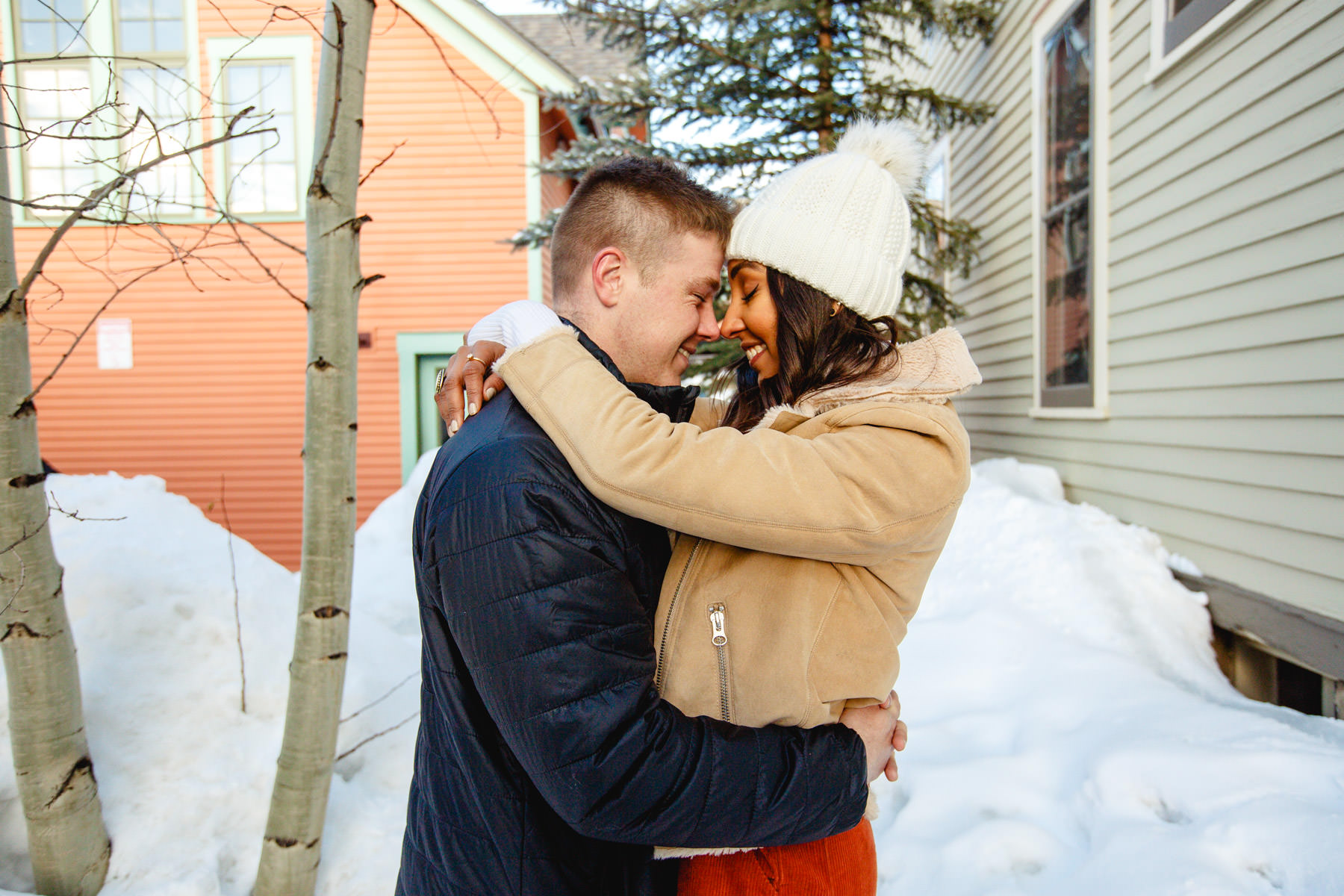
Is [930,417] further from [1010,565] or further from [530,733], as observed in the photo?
[1010,565]

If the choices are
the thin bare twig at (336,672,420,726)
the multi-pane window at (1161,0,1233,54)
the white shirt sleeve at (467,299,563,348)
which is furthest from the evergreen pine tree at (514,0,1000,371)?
the white shirt sleeve at (467,299,563,348)

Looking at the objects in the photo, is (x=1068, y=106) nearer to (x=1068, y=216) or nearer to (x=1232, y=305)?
(x=1068, y=216)

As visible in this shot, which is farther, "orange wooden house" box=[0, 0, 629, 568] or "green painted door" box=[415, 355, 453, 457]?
"green painted door" box=[415, 355, 453, 457]

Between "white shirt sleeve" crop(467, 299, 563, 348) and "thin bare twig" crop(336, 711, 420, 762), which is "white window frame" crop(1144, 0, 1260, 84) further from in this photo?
"thin bare twig" crop(336, 711, 420, 762)

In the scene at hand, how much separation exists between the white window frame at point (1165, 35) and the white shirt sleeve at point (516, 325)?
417 centimetres


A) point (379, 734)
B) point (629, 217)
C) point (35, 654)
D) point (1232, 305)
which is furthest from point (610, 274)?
point (1232, 305)

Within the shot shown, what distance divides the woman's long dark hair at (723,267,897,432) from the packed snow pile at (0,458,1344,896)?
1.95 metres

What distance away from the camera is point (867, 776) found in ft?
4.84

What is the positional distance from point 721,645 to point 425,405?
932 cm

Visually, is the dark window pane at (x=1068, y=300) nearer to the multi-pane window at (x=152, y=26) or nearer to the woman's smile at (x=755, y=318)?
the woman's smile at (x=755, y=318)

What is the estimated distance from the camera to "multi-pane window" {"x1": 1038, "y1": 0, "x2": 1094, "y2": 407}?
5992mm

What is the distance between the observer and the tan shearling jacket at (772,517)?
134cm

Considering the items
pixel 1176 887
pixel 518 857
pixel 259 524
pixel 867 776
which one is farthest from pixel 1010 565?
pixel 259 524

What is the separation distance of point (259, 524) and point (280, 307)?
258 centimetres
